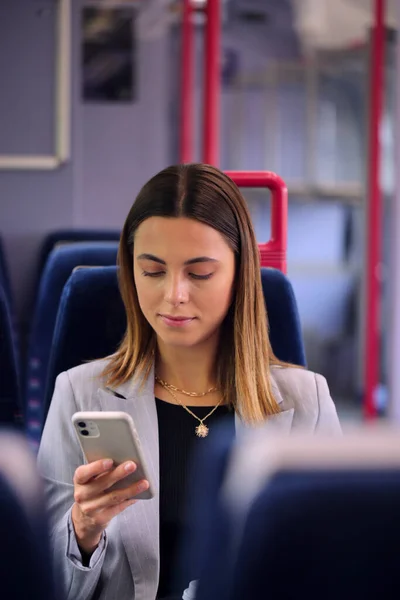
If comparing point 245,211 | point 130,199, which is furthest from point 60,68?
point 245,211

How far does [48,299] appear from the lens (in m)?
2.40

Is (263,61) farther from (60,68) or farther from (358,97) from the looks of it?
(60,68)

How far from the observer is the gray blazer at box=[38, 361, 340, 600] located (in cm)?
132

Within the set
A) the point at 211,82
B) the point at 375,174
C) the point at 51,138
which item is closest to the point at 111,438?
the point at 51,138

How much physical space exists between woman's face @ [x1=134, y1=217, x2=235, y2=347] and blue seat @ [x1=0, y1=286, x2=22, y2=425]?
1.74 feet

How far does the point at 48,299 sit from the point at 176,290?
3.26 feet

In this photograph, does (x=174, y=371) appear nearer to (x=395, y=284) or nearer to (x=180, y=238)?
(x=180, y=238)

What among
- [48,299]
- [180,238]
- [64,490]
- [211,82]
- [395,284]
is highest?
[211,82]

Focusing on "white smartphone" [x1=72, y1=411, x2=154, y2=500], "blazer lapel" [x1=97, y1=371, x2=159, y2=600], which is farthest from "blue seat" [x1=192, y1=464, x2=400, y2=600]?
"blazer lapel" [x1=97, y1=371, x2=159, y2=600]

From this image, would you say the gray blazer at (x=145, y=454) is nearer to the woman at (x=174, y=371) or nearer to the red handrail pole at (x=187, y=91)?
the woman at (x=174, y=371)

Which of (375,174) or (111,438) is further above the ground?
(375,174)

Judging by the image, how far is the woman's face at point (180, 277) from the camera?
4.82 ft

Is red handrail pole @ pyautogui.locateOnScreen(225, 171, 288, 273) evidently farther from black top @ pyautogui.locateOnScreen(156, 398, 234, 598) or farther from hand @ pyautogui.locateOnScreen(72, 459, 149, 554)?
hand @ pyautogui.locateOnScreen(72, 459, 149, 554)

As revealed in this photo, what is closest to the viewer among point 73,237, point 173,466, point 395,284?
point 173,466
